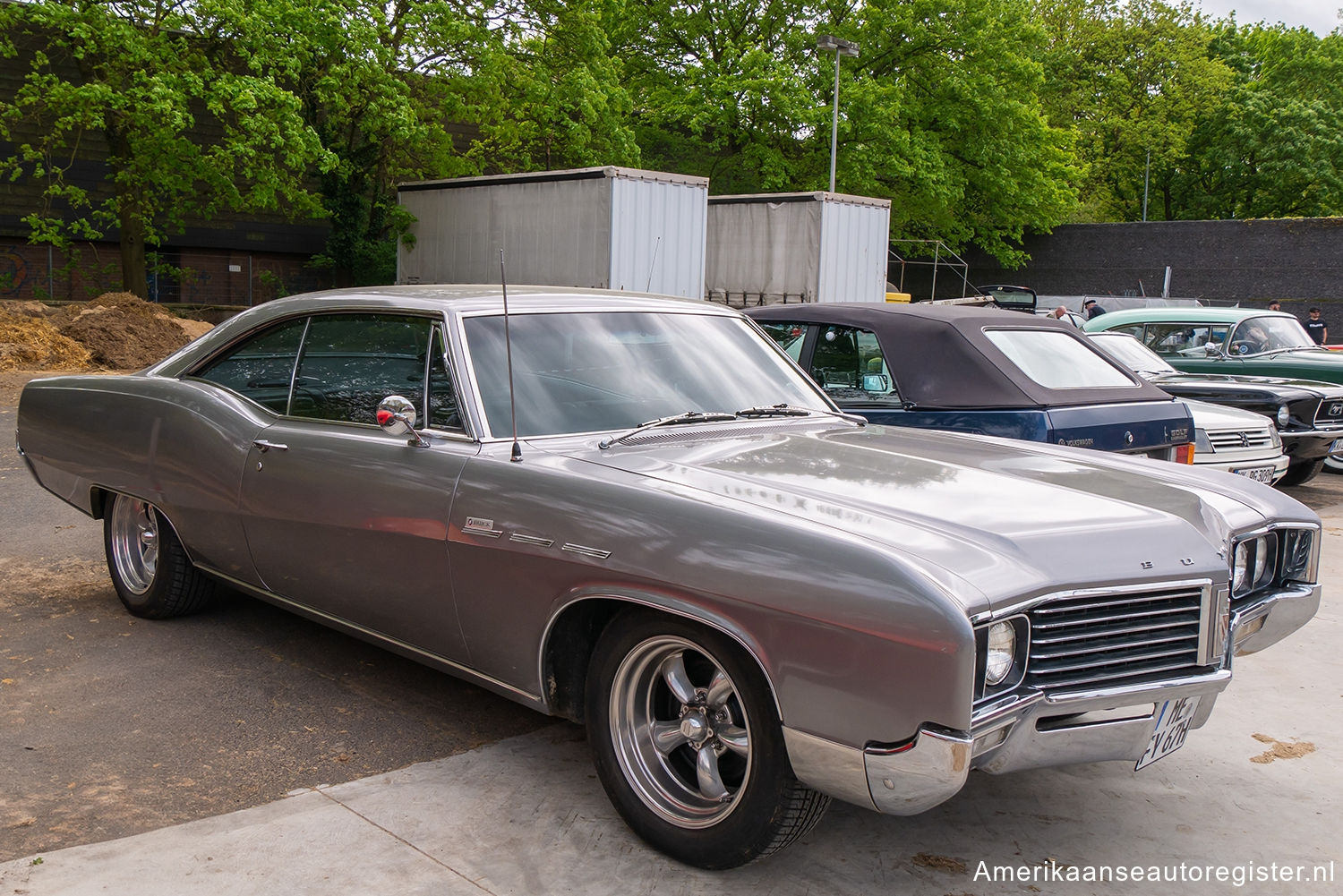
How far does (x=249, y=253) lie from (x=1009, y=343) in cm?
2535

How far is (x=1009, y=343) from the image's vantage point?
23.1ft

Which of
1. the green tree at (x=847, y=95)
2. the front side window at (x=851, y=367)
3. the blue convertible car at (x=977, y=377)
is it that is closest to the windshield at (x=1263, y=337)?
the blue convertible car at (x=977, y=377)

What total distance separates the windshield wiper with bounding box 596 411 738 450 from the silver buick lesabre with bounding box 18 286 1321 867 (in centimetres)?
2

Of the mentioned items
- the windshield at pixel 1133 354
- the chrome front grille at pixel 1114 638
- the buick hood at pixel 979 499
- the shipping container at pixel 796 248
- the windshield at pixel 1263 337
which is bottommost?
the chrome front grille at pixel 1114 638

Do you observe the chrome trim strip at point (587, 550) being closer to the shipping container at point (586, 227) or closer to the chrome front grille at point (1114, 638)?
the chrome front grille at point (1114, 638)

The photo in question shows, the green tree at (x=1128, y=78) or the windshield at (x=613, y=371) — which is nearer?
the windshield at (x=613, y=371)

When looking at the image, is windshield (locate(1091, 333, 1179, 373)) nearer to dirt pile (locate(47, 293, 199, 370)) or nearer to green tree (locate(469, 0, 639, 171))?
dirt pile (locate(47, 293, 199, 370))

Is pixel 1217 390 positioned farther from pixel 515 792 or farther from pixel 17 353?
pixel 17 353

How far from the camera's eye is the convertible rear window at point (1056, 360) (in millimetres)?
6914

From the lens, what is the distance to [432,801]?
3559 mm

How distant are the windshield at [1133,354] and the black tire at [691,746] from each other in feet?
28.3

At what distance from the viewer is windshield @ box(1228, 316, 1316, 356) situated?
12.1 meters

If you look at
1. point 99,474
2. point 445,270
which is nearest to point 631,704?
point 99,474

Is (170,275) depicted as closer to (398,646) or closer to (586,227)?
(586,227)
